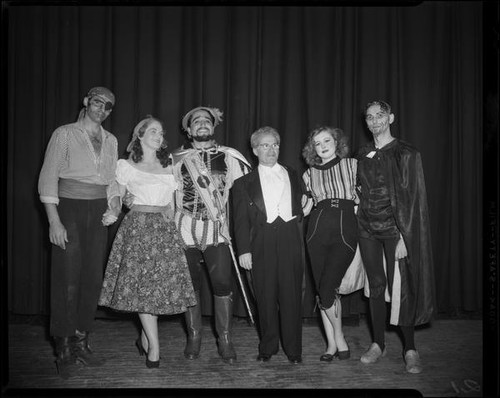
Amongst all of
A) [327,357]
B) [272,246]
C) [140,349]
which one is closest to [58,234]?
[140,349]

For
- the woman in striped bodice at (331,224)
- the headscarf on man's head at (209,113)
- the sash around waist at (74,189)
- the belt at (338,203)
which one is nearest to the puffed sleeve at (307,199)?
the woman in striped bodice at (331,224)

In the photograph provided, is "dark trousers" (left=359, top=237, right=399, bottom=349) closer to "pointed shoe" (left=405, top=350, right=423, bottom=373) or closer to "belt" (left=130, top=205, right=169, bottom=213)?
"pointed shoe" (left=405, top=350, right=423, bottom=373)

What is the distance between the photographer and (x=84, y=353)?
2.90m

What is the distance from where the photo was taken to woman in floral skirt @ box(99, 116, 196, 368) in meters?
2.68

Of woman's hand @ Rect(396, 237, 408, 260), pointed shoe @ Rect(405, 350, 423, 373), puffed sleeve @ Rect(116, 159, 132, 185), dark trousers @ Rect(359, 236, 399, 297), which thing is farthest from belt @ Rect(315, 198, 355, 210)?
puffed sleeve @ Rect(116, 159, 132, 185)

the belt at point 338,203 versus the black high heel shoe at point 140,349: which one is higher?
the belt at point 338,203

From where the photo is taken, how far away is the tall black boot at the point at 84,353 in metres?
2.87

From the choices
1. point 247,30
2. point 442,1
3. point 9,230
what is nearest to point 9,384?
point 9,230

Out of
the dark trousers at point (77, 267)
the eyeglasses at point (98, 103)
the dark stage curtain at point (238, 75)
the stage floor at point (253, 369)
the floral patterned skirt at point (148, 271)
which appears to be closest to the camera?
the stage floor at point (253, 369)

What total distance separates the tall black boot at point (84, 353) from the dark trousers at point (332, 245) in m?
1.48

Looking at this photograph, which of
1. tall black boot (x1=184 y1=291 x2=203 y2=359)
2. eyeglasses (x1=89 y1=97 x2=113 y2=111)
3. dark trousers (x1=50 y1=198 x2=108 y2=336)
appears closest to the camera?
dark trousers (x1=50 y1=198 x2=108 y2=336)

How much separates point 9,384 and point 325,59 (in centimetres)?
327

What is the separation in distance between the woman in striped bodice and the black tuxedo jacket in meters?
0.14

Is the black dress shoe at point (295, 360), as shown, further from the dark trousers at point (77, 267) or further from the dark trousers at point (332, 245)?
the dark trousers at point (77, 267)
